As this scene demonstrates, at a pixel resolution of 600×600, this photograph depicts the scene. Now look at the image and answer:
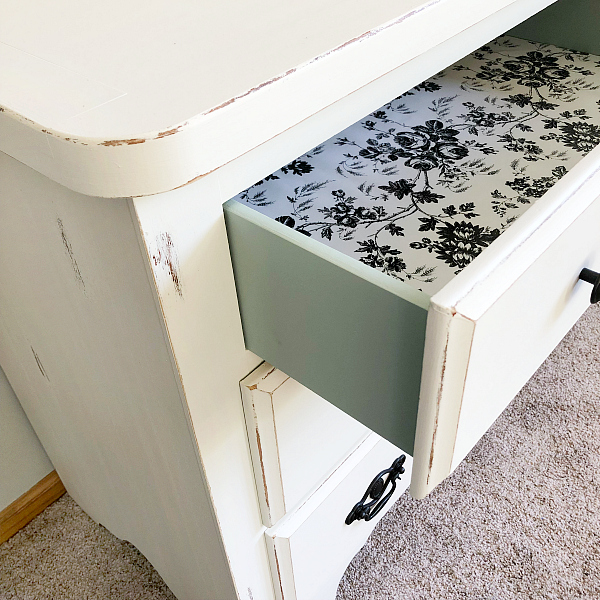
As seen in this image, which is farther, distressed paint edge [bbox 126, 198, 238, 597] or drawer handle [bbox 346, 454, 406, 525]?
drawer handle [bbox 346, 454, 406, 525]

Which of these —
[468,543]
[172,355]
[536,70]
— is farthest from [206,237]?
[468,543]

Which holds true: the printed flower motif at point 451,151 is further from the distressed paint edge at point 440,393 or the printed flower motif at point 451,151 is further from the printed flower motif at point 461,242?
the distressed paint edge at point 440,393

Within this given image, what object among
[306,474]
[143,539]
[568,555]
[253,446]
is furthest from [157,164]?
[568,555]

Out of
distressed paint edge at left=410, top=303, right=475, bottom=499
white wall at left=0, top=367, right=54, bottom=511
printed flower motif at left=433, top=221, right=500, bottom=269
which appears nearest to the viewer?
distressed paint edge at left=410, top=303, right=475, bottom=499

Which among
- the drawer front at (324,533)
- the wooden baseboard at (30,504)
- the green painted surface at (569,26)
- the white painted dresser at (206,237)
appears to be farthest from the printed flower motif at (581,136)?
the wooden baseboard at (30,504)

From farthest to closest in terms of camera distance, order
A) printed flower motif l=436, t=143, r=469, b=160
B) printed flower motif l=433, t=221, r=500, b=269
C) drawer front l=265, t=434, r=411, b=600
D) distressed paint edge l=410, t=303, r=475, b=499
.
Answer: drawer front l=265, t=434, r=411, b=600, printed flower motif l=436, t=143, r=469, b=160, printed flower motif l=433, t=221, r=500, b=269, distressed paint edge l=410, t=303, r=475, b=499

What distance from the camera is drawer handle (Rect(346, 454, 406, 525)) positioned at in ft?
2.37

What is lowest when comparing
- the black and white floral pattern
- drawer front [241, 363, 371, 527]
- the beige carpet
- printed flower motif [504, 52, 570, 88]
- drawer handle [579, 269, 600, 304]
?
the beige carpet

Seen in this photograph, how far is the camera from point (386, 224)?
417 mm

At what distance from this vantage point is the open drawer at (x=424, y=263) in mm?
309

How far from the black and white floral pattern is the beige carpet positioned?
632 millimetres

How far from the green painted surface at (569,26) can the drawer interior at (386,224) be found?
152 mm

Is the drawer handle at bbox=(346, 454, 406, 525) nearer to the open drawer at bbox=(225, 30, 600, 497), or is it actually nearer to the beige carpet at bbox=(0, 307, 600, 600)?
the beige carpet at bbox=(0, 307, 600, 600)

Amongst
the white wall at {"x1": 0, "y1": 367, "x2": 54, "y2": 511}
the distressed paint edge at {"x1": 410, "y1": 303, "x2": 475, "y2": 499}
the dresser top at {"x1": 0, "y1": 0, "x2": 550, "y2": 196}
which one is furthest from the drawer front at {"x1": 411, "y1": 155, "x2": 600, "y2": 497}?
the white wall at {"x1": 0, "y1": 367, "x2": 54, "y2": 511}
